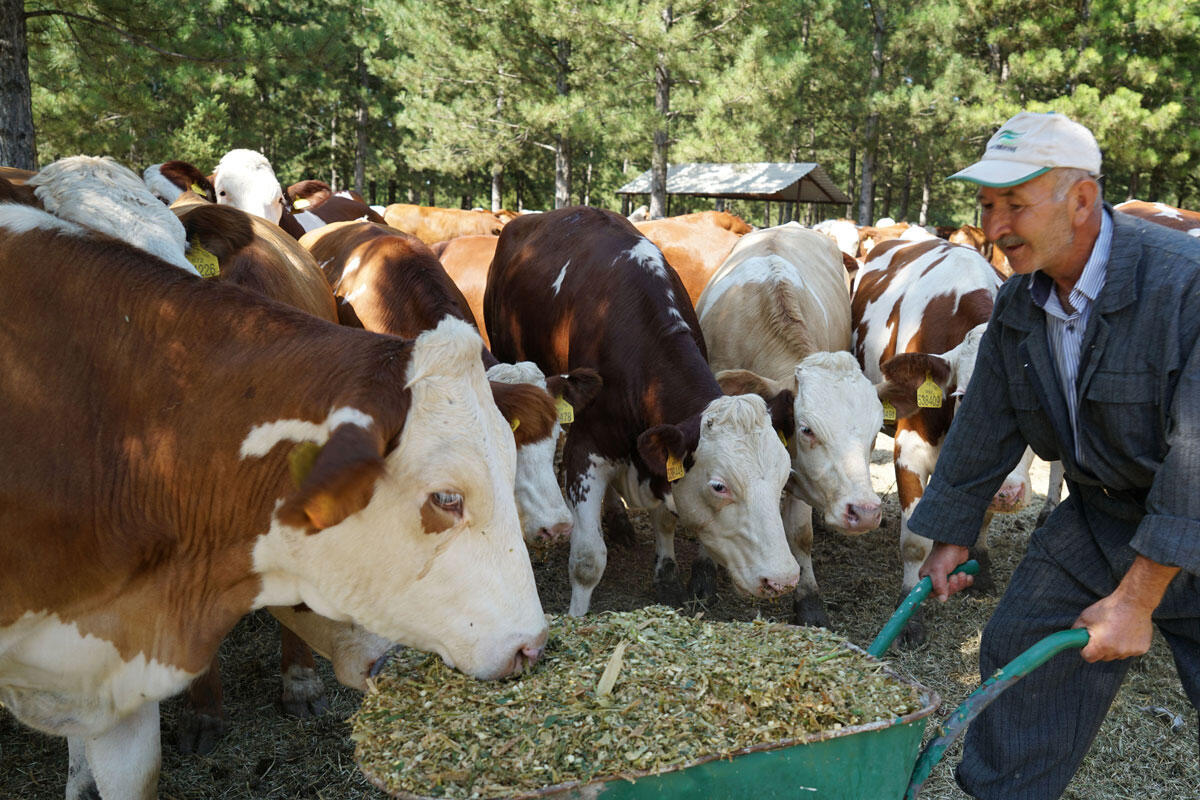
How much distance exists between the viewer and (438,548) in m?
2.24

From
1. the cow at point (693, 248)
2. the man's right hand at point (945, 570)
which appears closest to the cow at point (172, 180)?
the cow at point (693, 248)

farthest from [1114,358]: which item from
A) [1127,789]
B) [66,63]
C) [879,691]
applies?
[66,63]

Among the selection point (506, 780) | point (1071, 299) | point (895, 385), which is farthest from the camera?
point (895, 385)

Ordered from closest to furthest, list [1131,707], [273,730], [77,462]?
1. [77,462]
2. [273,730]
3. [1131,707]

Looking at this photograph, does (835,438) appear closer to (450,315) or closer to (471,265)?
(450,315)

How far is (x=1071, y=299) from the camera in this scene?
2428 mm

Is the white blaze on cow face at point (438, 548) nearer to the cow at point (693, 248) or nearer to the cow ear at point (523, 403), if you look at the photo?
the cow ear at point (523, 403)

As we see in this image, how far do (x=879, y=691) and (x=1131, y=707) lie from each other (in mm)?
2714

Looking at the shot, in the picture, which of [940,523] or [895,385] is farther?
[895,385]

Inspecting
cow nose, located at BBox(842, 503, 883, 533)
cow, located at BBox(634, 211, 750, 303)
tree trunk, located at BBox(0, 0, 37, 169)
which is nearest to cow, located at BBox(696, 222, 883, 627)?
cow nose, located at BBox(842, 503, 883, 533)

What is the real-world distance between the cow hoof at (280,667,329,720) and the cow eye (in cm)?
215

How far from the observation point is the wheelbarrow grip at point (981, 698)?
2.05 m

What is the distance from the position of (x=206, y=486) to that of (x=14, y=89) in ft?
20.9

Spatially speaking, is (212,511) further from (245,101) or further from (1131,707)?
(245,101)
